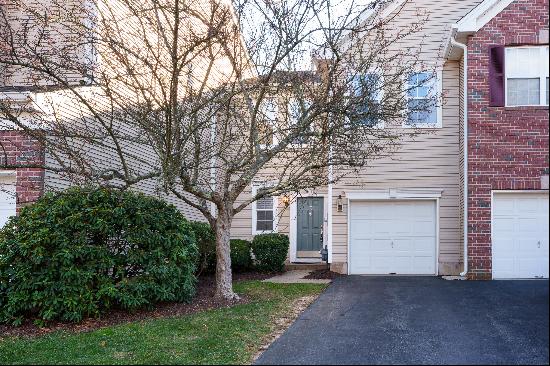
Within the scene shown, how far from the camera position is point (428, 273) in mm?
14375

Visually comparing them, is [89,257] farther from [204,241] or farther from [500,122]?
[500,122]

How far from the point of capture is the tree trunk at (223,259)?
1009 centimetres

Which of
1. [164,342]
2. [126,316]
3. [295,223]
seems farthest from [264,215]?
[164,342]

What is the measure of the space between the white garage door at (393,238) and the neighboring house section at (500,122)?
167cm

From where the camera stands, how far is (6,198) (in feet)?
33.4

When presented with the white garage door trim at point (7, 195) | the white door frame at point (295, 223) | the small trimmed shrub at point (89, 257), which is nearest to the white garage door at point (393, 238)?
the white door frame at point (295, 223)

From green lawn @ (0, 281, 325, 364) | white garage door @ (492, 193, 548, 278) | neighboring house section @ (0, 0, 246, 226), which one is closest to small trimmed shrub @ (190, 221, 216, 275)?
neighboring house section @ (0, 0, 246, 226)

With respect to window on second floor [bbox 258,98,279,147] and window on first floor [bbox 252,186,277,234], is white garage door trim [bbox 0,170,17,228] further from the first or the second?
window on first floor [bbox 252,186,277,234]

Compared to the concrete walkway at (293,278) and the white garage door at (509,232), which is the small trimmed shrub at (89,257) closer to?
the concrete walkway at (293,278)

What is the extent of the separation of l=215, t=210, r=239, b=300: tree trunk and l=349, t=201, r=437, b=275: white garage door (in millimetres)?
5265

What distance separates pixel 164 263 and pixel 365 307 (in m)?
3.36

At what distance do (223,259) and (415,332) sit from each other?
4.01m

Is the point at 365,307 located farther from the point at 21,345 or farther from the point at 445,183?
the point at 445,183

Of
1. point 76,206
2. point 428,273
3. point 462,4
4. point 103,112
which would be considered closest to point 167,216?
point 76,206
